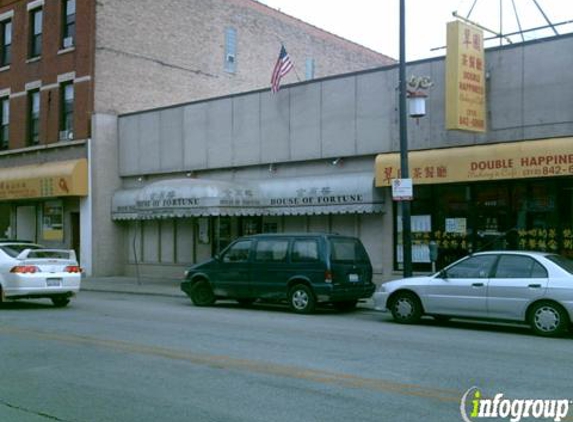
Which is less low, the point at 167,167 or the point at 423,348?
the point at 167,167

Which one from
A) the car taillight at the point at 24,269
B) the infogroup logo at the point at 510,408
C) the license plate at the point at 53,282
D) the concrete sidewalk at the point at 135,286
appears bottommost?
the infogroup logo at the point at 510,408

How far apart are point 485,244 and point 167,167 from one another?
40.4ft

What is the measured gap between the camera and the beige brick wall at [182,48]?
89.4ft

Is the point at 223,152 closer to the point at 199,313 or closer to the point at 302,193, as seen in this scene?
the point at 302,193

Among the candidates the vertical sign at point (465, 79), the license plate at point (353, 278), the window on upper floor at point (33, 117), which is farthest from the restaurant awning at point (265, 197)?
the window on upper floor at point (33, 117)

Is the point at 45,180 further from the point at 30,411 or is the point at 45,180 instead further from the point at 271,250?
the point at 30,411

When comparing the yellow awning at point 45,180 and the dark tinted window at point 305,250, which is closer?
the dark tinted window at point 305,250

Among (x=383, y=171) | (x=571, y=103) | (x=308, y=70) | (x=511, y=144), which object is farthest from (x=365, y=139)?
(x=308, y=70)

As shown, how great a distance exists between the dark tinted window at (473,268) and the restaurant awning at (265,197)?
21.1 ft

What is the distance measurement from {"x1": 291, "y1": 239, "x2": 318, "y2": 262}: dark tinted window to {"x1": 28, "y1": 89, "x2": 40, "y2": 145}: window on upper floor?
18.4 m

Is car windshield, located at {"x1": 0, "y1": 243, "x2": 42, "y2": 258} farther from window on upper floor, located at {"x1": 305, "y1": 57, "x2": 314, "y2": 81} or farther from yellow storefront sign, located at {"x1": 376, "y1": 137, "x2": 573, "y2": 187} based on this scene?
window on upper floor, located at {"x1": 305, "y1": 57, "x2": 314, "y2": 81}

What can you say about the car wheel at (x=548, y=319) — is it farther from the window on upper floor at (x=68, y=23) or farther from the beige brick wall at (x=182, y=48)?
the window on upper floor at (x=68, y=23)

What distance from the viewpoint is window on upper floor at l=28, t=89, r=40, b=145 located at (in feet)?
97.4

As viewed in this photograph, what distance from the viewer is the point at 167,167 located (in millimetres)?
25266
